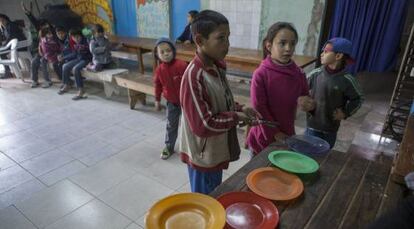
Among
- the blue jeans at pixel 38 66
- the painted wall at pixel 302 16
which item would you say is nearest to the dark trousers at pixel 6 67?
the blue jeans at pixel 38 66

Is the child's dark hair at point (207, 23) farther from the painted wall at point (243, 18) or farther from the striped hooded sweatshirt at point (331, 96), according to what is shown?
the painted wall at point (243, 18)

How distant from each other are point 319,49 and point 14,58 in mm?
5759

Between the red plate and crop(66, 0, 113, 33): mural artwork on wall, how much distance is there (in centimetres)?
639

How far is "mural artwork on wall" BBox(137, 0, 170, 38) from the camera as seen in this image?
5.61m

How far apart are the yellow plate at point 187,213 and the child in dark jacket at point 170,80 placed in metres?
1.97

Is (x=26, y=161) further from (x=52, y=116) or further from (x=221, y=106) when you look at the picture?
(x=221, y=106)

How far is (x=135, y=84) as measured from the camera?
4156mm

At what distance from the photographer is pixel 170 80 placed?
2.95m

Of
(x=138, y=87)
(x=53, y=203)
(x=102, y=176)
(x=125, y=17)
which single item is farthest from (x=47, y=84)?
(x=53, y=203)

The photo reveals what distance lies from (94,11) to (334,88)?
653 centimetres

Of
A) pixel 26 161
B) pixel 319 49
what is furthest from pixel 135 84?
pixel 319 49

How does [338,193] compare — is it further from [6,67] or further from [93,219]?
[6,67]

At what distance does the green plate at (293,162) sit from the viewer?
50.2 inches

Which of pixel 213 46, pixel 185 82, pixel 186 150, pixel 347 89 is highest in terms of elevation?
pixel 213 46
